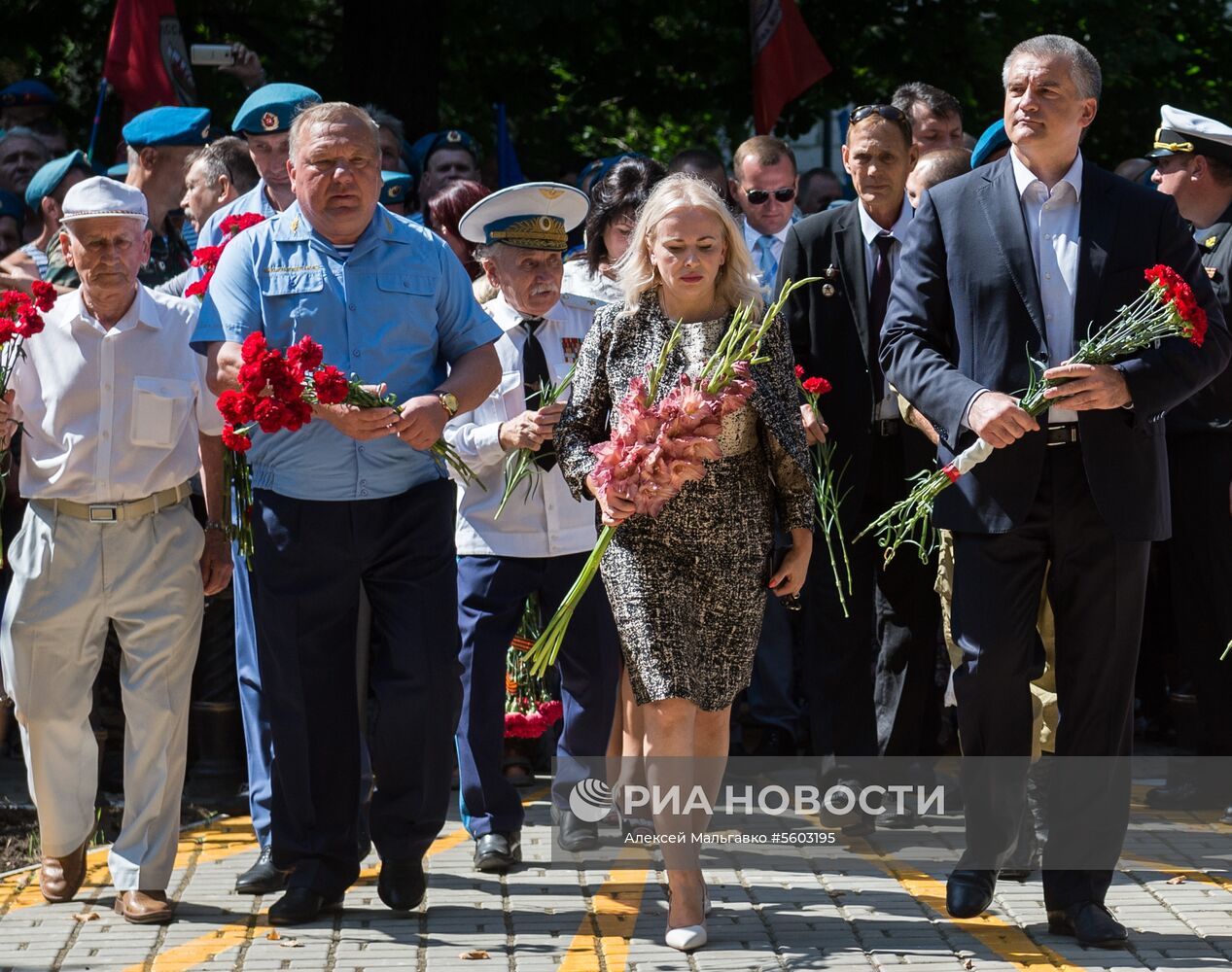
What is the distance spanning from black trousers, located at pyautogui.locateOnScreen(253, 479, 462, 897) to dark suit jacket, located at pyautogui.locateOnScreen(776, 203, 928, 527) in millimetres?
1788

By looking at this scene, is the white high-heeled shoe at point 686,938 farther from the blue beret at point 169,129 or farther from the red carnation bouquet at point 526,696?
the blue beret at point 169,129

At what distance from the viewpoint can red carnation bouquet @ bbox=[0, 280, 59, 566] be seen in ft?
19.1

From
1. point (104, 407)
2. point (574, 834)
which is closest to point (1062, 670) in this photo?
point (574, 834)

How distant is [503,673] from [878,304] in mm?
1963

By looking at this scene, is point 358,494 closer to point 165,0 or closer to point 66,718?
point 66,718

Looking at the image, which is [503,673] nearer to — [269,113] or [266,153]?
[266,153]

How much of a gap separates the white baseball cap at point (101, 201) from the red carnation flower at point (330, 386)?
1017mm

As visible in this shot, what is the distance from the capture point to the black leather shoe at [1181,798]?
7.53 metres

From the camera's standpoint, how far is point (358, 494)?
231 inches

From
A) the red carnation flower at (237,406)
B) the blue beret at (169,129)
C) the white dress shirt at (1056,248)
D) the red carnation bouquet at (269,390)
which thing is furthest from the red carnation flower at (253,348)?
the blue beret at (169,129)

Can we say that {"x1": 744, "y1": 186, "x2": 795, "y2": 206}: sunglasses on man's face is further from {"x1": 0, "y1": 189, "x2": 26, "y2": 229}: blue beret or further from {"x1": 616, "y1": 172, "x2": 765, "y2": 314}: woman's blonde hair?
{"x1": 0, "y1": 189, "x2": 26, "y2": 229}: blue beret

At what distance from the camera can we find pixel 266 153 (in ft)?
25.6

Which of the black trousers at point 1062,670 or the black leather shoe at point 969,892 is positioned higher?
the black trousers at point 1062,670

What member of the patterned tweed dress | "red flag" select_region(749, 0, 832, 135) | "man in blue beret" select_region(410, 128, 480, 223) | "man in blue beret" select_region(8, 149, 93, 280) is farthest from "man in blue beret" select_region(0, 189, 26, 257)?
"red flag" select_region(749, 0, 832, 135)
